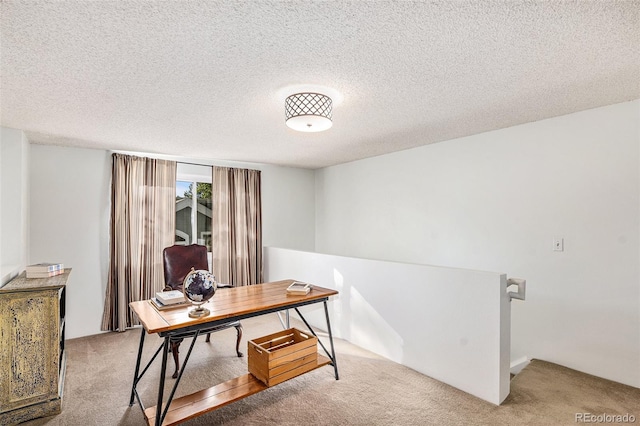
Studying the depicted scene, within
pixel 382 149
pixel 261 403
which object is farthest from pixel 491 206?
pixel 261 403

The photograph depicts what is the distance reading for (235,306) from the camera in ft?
7.47

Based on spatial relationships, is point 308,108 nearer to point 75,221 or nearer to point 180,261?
point 180,261

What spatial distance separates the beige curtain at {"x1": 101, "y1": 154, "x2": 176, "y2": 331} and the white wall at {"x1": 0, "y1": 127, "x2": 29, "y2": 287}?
97cm

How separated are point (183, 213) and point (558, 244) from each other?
4.44 meters

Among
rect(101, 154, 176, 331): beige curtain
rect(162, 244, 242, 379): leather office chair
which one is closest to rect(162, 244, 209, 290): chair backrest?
rect(162, 244, 242, 379): leather office chair

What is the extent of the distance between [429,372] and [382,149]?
2.66 m

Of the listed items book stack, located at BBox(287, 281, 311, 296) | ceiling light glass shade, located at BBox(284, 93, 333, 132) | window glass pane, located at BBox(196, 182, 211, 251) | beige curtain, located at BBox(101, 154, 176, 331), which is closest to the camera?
ceiling light glass shade, located at BBox(284, 93, 333, 132)

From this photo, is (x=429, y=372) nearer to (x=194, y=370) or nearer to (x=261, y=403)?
(x=261, y=403)

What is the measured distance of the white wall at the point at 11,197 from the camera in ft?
9.73

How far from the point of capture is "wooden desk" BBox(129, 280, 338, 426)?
193 centimetres

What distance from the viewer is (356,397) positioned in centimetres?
249

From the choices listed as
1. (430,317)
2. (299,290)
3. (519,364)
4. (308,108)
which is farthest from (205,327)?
(519,364)

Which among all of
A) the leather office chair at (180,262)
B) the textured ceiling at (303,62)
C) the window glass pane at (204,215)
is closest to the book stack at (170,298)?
the leather office chair at (180,262)

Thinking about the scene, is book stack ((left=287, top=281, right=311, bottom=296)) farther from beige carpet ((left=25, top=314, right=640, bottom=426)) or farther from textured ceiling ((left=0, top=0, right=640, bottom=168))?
textured ceiling ((left=0, top=0, right=640, bottom=168))
